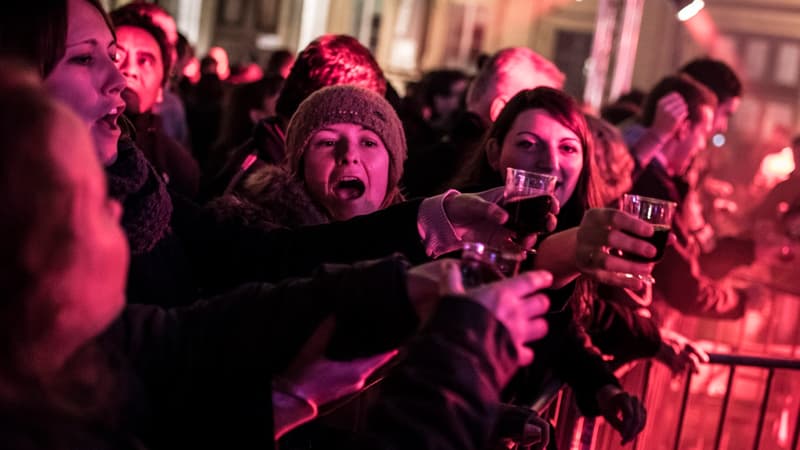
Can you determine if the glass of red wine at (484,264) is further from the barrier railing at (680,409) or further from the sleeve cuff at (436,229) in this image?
the barrier railing at (680,409)

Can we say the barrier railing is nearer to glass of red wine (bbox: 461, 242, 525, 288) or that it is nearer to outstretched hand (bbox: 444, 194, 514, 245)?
outstretched hand (bbox: 444, 194, 514, 245)

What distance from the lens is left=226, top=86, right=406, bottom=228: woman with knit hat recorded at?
3.97m

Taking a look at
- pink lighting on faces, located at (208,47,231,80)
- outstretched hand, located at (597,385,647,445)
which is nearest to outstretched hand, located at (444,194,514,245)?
outstretched hand, located at (597,385,647,445)

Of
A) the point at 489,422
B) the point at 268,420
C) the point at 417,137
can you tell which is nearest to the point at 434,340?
the point at 489,422

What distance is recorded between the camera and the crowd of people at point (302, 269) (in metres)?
1.54

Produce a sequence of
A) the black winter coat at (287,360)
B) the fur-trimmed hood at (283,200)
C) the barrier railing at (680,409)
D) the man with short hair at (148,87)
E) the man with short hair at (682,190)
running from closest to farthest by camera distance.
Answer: the black winter coat at (287,360)
the fur-trimmed hood at (283,200)
the barrier railing at (680,409)
the man with short hair at (148,87)
the man with short hair at (682,190)

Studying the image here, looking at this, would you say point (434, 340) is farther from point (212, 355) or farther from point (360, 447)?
point (212, 355)

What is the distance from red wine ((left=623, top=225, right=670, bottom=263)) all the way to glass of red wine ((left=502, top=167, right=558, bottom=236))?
248 millimetres

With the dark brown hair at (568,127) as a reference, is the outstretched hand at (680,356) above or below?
below

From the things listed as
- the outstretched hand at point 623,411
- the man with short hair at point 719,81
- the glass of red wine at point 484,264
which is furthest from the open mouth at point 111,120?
the man with short hair at point 719,81

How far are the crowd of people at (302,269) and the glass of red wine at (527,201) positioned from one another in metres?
0.02

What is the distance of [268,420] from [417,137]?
17.1 feet

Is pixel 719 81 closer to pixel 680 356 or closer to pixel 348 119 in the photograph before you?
pixel 680 356

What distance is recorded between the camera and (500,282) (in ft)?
6.27
